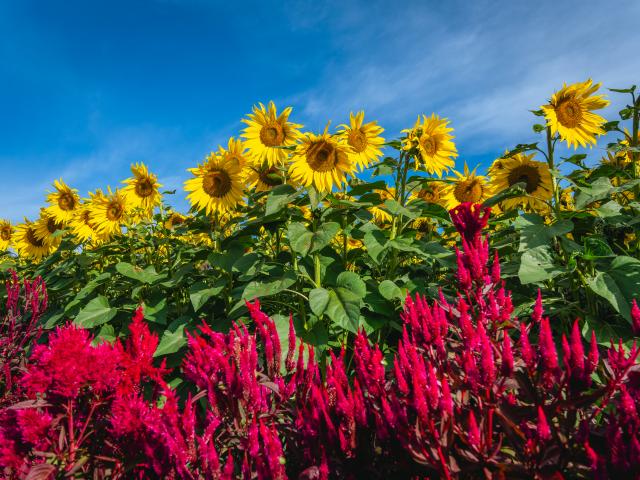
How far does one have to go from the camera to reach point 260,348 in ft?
8.95

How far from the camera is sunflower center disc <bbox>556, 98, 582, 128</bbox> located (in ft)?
11.7

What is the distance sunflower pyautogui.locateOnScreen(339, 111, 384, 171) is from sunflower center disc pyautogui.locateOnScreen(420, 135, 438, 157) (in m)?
0.37

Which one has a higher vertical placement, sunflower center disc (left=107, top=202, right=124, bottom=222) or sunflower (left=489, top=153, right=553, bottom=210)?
sunflower center disc (left=107, top=202, right=124, bottom=222)

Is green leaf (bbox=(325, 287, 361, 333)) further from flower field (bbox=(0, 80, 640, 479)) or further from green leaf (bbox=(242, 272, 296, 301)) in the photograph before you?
green leaf (bbox=(242, 272, 296, 301))

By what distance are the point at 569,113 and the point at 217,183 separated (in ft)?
10.0

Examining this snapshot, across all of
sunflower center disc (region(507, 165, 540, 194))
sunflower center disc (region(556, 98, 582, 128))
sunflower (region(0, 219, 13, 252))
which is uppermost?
sunflower (region(0, 219, 13, 252))

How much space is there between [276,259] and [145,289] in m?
1.78

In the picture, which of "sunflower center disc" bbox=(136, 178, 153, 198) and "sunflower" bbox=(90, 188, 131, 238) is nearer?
"sunflower center disc" bbox=(136, 178, 153, 198)

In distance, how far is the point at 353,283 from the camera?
3.10 m

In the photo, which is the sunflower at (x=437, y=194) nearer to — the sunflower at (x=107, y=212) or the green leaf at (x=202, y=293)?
the green leaf at (x=202, y=293)

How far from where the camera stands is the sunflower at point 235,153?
4.04 metres

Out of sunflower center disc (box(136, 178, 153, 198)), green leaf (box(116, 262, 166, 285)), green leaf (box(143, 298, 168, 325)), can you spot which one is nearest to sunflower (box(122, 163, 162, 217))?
sunflower center disc (box(136, 178, 153, 198))

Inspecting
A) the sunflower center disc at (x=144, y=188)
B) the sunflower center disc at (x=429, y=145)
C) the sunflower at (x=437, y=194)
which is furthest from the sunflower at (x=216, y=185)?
the sunflower at (x=437, y=194)

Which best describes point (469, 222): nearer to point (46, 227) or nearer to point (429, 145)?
point (429, 145)
